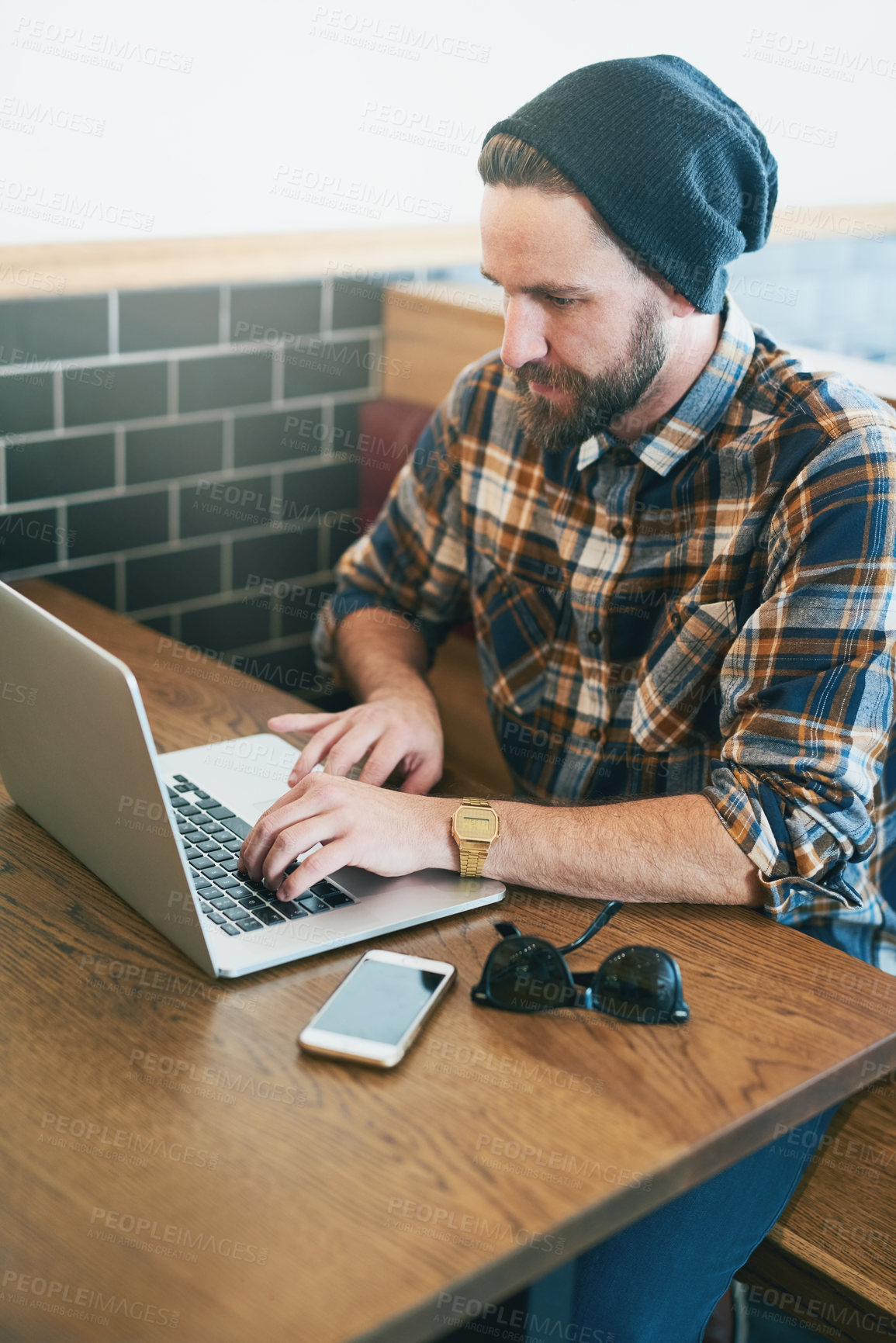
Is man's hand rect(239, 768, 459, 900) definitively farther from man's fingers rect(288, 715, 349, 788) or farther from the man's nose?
the man's nose

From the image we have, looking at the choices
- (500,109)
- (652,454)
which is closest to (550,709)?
(652,454)

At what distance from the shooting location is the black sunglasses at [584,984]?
2.83 feet

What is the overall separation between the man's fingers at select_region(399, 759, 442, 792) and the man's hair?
54 cm

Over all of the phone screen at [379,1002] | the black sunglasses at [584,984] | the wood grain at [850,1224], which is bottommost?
the wood grain at [850,1224]

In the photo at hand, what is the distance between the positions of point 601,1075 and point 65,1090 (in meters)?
0.35

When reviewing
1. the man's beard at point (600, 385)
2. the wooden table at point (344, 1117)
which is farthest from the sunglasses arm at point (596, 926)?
the man's beard at point (600, 385)

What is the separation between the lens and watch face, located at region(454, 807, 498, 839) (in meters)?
1.03

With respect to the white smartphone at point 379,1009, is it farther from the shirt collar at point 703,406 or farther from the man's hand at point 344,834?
the shirt collar at point 703,406

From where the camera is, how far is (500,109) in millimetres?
2410

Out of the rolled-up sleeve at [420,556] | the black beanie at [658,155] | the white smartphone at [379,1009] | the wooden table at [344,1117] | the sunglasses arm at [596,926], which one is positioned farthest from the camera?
the rolled-up sleeve at [420,556]

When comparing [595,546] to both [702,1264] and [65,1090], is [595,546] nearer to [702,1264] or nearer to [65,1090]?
[702,1264]

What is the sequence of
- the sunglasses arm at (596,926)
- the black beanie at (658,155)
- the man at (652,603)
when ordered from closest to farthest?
the sunglasses arm at (596,926) < the man at (652,603) < the black beanie at (658,155)

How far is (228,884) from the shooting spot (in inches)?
39.4

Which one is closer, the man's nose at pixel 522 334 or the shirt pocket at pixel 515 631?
the man's nose at pixel 522 334
